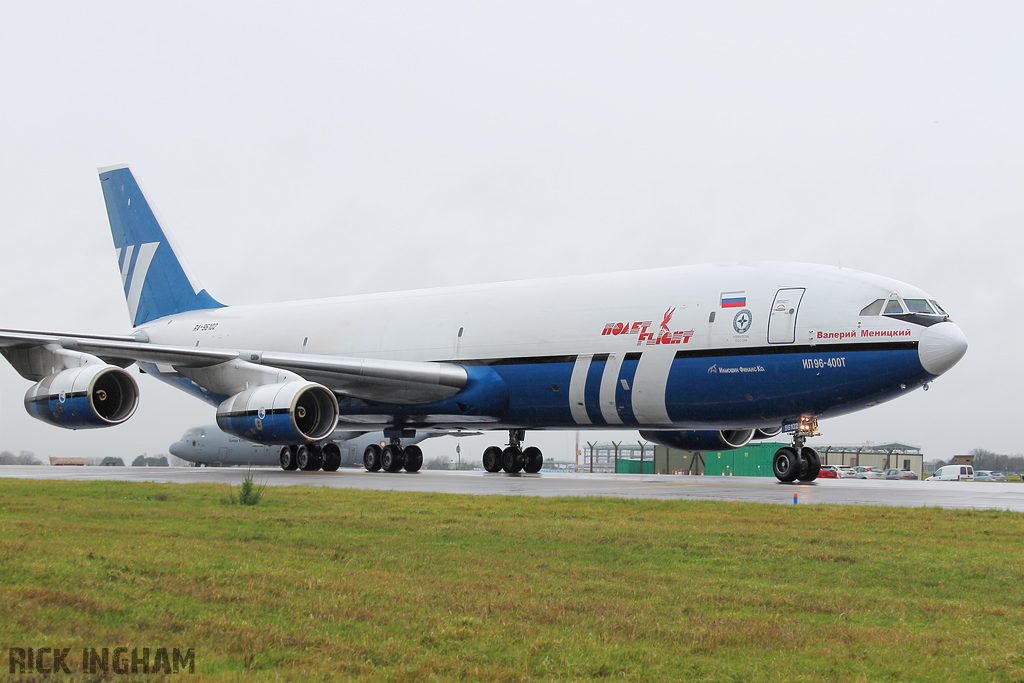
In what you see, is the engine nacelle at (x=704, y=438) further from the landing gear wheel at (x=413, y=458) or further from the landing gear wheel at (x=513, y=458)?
the landing gear wheel at (x=413, y=458)

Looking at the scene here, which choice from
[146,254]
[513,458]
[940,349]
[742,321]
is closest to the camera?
[940,349]

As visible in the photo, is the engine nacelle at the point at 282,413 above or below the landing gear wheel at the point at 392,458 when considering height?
above

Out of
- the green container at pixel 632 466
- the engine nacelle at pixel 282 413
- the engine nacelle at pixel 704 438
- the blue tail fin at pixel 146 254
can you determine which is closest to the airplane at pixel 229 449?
the blue tail fin at pixel 146 254

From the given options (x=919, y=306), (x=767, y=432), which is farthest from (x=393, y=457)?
(x=919, y=306)

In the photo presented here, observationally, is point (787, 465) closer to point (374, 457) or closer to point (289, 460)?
point (374, 457)

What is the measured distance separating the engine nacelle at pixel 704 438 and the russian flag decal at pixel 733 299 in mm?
4982

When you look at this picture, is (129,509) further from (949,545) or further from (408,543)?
(949,545)

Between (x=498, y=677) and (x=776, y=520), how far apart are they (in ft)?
23.1

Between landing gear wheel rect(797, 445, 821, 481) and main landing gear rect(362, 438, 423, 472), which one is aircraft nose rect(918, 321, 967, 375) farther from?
main landing gear rect(362, 438, 423, 472)

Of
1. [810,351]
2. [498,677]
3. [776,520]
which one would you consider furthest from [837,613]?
[810,351]

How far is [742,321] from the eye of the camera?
19.5m

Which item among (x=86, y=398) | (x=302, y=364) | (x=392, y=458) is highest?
(x=302, y=364)

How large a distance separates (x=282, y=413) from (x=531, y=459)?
9087 mm

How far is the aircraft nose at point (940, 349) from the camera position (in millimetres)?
17625
